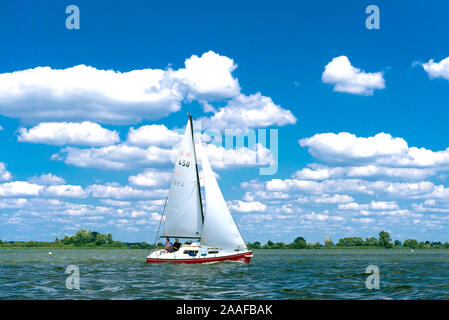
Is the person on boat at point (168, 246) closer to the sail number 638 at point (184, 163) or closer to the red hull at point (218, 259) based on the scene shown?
the red hull at point (218, 259)

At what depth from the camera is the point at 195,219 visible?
2329 inches

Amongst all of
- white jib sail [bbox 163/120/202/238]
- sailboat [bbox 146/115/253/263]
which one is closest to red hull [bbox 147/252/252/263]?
sailboat [bbox 146/115/253/263]

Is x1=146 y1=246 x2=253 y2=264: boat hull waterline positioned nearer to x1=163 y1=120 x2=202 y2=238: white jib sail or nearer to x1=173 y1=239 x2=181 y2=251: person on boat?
x1=173 y1=239 x2=181 y2=251: person on boat

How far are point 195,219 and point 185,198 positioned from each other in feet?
9.68

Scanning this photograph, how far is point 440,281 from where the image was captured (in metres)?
42.3

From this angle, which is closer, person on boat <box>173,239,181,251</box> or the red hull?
the red hull

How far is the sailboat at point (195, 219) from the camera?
2244 inches

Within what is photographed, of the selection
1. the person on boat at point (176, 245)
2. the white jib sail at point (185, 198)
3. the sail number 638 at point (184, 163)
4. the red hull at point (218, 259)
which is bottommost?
the red hull at point (218, 259)

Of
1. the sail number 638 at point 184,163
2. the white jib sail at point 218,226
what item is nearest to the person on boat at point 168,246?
the white jib sail at point 218,226

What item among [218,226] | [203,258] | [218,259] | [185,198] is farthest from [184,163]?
[218,259]

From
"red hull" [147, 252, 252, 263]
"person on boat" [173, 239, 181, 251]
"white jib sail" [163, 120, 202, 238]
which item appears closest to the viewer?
"red hull" [147, 252, 252, 263]

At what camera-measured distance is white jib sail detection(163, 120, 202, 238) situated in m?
59.2

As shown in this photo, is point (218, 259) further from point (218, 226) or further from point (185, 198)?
point (185, 198)
